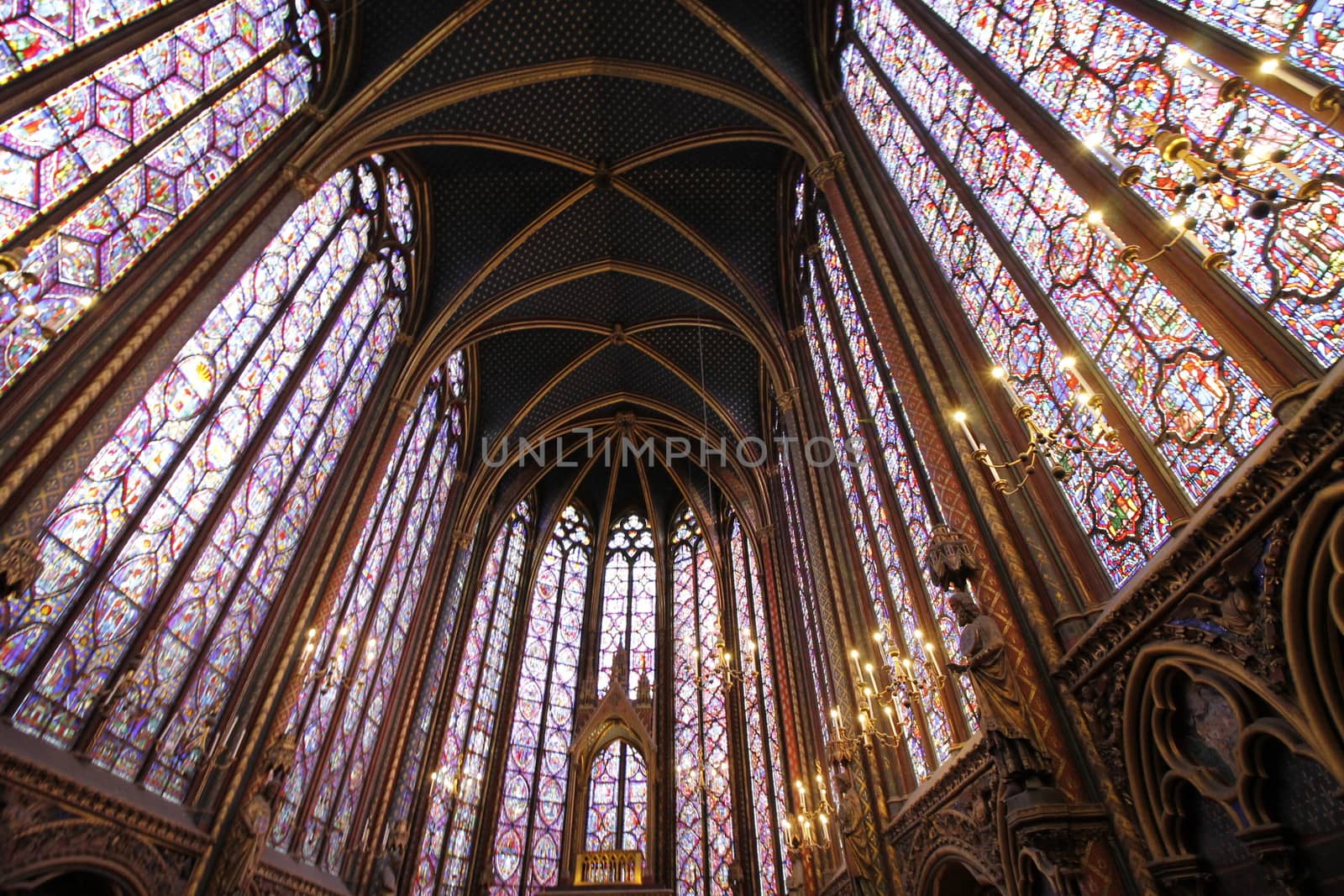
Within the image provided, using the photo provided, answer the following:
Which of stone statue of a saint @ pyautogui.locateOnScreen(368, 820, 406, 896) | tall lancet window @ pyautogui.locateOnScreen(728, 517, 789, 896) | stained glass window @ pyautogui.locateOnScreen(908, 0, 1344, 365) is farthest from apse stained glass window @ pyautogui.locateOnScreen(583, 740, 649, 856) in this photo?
stained glass window @ pyautogui.locateOnScreen(908, 0, 1344, 365)

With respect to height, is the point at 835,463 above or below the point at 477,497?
below

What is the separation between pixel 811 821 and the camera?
1186 cm

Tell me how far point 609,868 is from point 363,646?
700cm

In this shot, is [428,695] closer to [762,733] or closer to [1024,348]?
[762,733]

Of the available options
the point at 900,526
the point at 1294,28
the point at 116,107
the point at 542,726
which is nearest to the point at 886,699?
the point at 900,526

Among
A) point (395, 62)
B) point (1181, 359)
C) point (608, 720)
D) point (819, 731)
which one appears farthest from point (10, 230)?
point (608, 720)

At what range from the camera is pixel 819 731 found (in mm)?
12586

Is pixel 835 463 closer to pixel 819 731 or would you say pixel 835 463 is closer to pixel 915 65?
pixel 819 731

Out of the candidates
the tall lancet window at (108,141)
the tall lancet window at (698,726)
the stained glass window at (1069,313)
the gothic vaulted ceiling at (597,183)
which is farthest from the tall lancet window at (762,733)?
the tall lancet window at (108,141)

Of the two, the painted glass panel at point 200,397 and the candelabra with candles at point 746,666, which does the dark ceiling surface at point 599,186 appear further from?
the candelabra with candles at point 746,666

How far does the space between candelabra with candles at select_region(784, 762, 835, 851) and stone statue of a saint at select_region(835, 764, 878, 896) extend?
132cm

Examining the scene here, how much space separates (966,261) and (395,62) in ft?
32.8

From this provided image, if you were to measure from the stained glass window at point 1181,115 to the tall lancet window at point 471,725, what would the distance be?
51.8 feet

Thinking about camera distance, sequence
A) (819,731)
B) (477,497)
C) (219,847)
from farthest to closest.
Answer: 1. (477,497)
2. (819,731)
3. (219,847)
